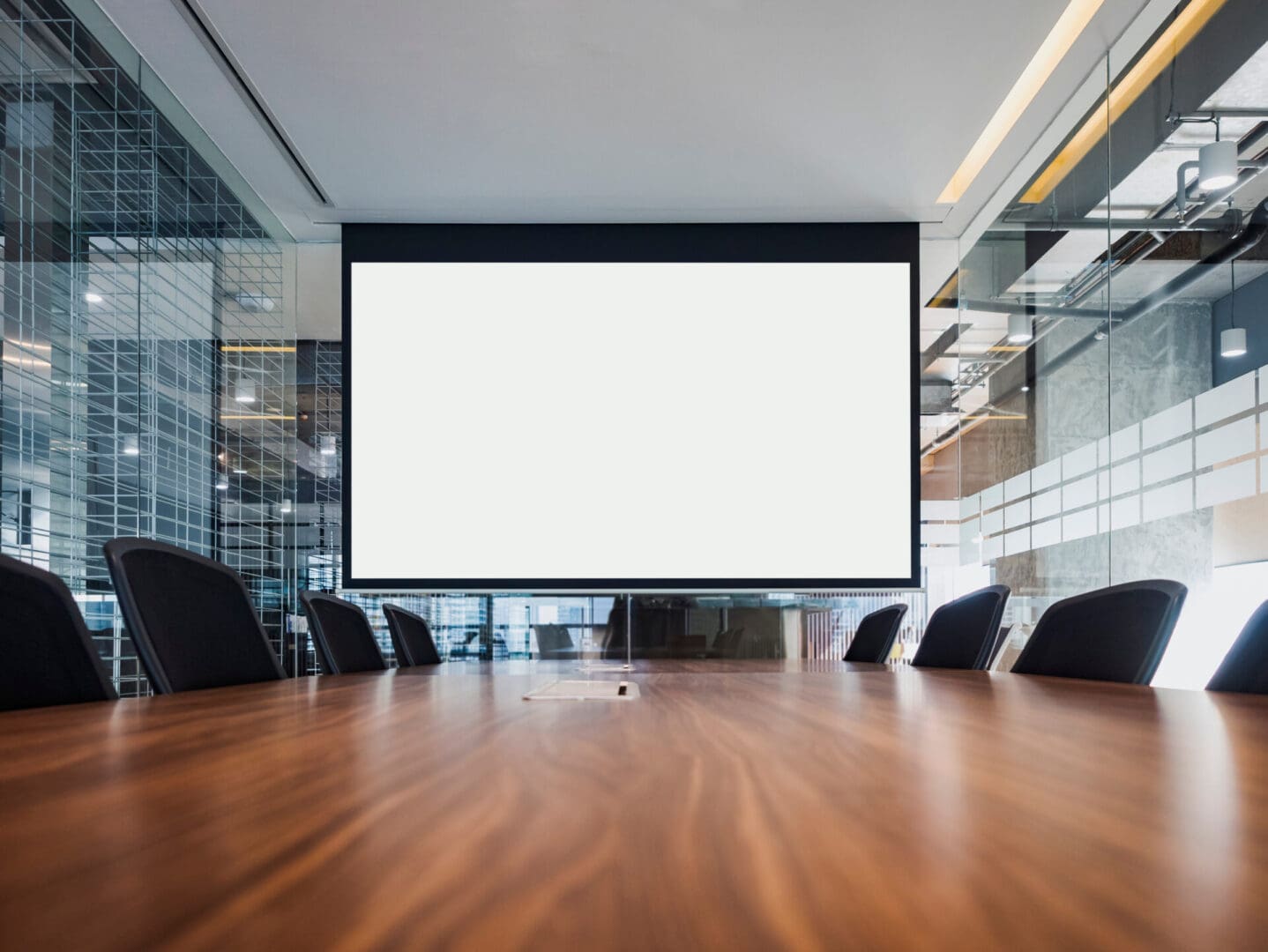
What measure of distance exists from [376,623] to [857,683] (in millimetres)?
5366

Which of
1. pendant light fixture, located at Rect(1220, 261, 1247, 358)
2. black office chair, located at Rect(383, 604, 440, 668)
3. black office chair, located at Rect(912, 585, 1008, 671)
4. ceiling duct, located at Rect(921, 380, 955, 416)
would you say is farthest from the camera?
ceiling duct, located at Rect(921, 380, 955, 416)

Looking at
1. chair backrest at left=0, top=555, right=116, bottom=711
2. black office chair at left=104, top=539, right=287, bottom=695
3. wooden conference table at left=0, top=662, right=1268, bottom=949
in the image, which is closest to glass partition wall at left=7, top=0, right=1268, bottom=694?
black office chair at left=104, top=539, right=287, bottom=695

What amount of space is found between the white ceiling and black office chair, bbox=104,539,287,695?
296cm

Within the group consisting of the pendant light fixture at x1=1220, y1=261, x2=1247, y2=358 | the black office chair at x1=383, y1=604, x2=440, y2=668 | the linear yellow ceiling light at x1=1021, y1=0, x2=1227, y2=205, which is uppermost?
the linear yellow ceiling light at x1=1021, y1=0, x2=1227, y2=205

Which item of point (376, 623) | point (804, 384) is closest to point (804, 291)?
point (804, 384)

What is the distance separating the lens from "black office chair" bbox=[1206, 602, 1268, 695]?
1502mm

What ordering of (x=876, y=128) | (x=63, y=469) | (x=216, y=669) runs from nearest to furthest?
(x=216, y=669)
(x=63, y=469)
(x=876, y=128)

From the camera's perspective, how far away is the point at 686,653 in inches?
237

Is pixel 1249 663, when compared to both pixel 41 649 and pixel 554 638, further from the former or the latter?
pixel 554 638

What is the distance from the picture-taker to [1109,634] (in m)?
2.06

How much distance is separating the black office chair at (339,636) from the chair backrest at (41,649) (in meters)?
1.03

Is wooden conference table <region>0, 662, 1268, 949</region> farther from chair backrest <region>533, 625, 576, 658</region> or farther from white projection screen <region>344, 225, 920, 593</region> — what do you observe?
chair backrest <region>533, 625, 576, 658</region>

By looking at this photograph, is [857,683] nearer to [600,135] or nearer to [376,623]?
[600,135]

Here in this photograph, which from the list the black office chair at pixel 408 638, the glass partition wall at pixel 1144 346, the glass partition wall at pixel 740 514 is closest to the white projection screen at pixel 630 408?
the glass partition wall at pixel 740 514
